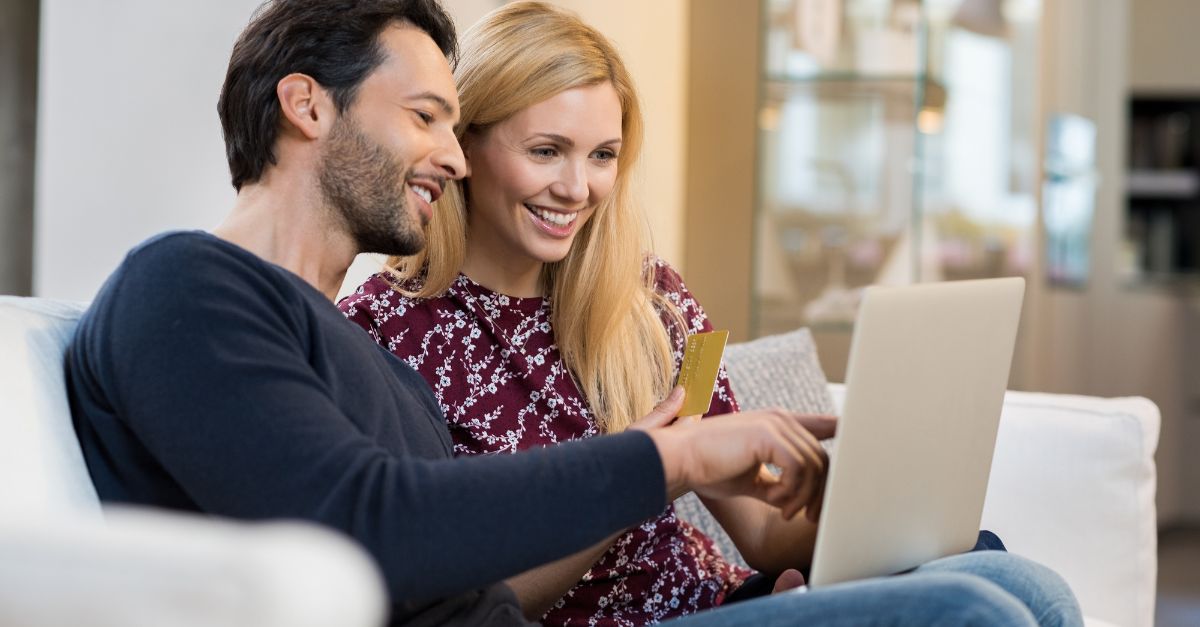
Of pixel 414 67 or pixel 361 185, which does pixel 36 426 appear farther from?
pixel 414 67

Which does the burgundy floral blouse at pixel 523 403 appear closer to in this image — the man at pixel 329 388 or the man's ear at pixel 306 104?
the man at pixel 329 388

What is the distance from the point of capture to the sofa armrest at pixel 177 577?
605mm

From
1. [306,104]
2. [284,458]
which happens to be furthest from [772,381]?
[284,458]

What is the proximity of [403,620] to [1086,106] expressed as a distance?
4.69 m

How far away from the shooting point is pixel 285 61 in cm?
132

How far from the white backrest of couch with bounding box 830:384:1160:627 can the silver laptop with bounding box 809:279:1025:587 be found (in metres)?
0.78

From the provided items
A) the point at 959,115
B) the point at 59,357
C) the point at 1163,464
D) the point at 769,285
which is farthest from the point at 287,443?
the point at 1163,464

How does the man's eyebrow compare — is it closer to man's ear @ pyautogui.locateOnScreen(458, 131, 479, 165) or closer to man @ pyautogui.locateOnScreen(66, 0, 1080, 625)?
man @ pyautogui.locateOnScreen(66, 0, 1080, 625)

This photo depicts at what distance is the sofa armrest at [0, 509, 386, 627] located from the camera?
1.99 feet

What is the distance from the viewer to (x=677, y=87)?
121 inches

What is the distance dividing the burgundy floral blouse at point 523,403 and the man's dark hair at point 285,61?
0.34 meters

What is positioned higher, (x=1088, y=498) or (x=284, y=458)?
(x=284, y=458)

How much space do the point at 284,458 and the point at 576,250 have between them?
0.85 meters

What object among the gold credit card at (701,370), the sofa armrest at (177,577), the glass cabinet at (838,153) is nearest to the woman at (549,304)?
the gold credit card at (701,370)
